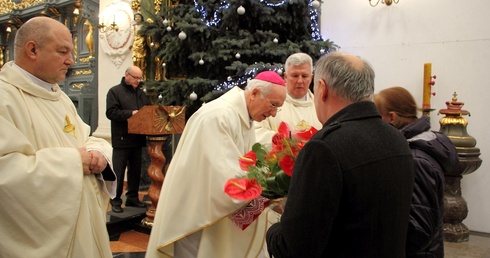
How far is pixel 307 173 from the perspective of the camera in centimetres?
123

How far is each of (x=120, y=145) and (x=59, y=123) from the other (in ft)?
10.0

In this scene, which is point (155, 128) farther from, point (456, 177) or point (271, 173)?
point (456, 177)

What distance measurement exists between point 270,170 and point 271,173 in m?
0.01

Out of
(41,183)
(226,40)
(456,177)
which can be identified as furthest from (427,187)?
(226,40)

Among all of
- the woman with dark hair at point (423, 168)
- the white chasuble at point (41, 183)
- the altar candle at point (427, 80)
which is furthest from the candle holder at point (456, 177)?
the white chasuble at point (41, 183)

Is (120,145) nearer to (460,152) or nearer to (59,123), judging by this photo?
(59,123)

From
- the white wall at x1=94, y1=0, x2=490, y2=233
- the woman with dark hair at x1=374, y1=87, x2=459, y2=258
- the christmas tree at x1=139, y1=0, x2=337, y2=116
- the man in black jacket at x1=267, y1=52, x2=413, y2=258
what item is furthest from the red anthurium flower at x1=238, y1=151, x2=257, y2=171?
the white wall at x1=94, y1=0, x2=490, y2=233

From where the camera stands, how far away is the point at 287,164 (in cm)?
149

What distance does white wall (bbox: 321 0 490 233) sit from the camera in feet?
16.6

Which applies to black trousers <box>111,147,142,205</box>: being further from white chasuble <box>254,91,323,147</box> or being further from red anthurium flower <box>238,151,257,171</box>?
red anthurium flower <box>238,151,257,171</box>

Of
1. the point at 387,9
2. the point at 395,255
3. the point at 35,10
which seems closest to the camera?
the point at 395,255

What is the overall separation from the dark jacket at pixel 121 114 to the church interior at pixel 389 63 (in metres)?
0.53

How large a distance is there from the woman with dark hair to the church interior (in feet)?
9.30

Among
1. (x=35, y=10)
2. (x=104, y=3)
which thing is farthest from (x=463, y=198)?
(x=35, y=10)
